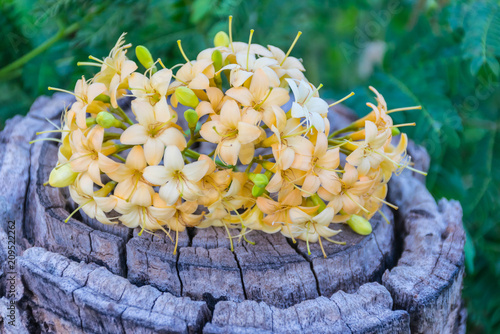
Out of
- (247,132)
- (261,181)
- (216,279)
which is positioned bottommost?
(216,279)

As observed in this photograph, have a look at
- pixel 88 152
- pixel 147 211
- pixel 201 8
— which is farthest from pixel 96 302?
pixel 201 8

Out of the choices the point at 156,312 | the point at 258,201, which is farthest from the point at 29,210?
the point at 258,201

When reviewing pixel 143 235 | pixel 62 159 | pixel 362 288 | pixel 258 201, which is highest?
pixel 62 159

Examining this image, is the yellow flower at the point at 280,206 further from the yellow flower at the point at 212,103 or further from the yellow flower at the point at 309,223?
the yellow flower at the point at 212,103

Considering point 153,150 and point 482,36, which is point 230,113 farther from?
point 482,36

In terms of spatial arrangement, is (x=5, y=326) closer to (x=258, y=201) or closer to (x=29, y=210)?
(x=29, y=210)

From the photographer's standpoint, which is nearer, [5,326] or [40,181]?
[5,326]

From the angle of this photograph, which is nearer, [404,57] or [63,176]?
[63,176]
